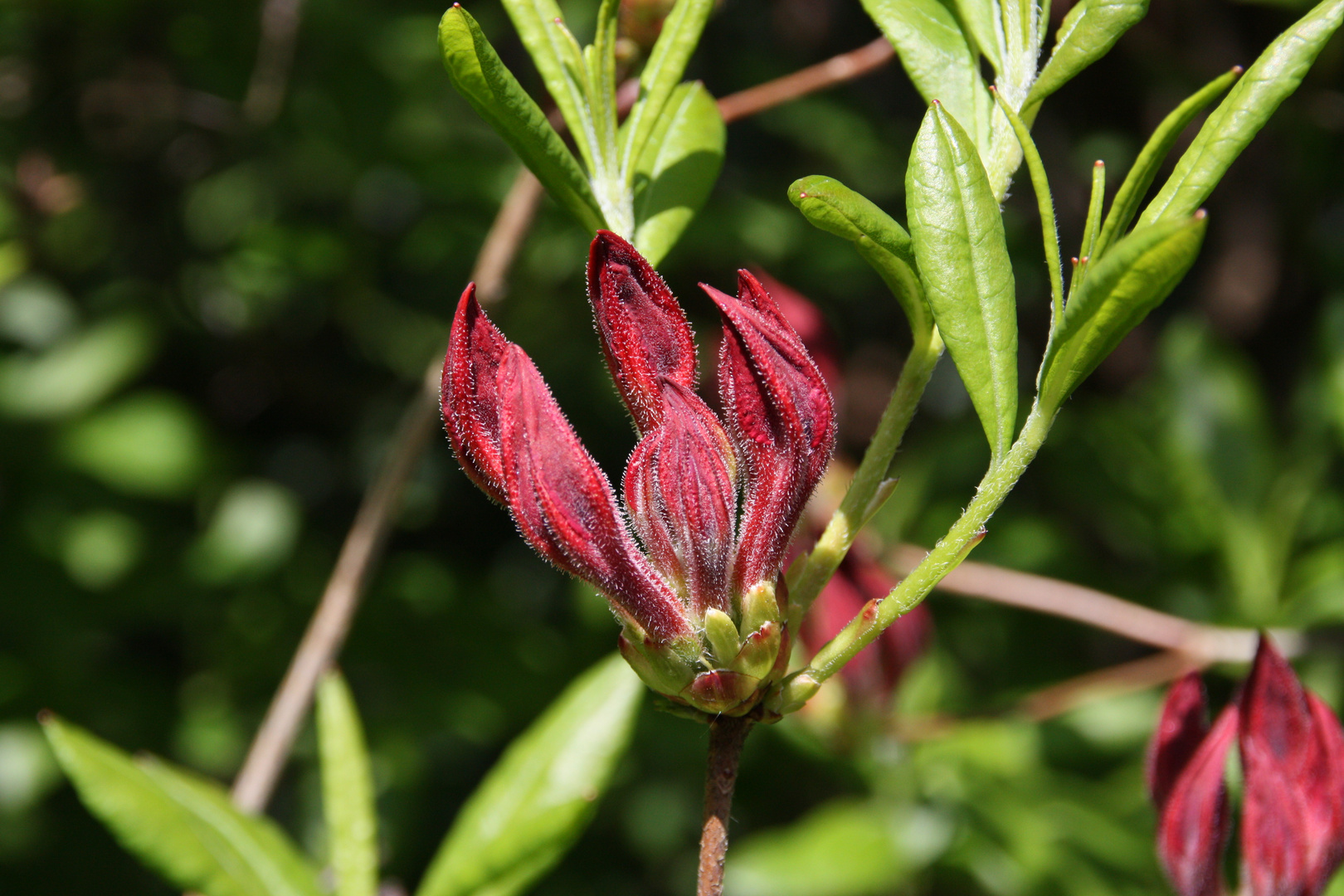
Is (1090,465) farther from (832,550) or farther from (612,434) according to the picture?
(832,550)

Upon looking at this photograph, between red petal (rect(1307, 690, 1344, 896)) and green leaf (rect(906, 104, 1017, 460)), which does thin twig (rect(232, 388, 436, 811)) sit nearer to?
green leaf (rect(906, 104, 1017, 460))

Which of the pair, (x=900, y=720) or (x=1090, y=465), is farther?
(x=1090, y=465)

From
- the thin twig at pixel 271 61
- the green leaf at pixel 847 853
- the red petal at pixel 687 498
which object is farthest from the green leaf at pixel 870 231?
the thin twig at pixel 271 61

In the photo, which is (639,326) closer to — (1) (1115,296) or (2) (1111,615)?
(1) (1115,296)

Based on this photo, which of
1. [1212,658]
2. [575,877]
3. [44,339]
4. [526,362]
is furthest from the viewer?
[575,877]

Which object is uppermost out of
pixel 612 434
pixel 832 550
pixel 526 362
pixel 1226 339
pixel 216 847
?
pixel 526 362

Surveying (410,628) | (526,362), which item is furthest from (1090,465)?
(526,362)

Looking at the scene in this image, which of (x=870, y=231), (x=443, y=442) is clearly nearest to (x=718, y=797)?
(x=870, y=231)
